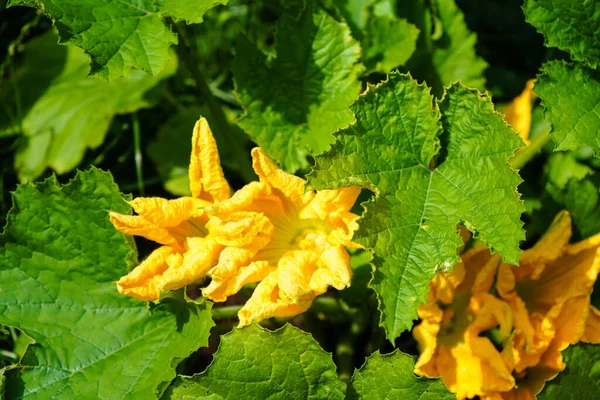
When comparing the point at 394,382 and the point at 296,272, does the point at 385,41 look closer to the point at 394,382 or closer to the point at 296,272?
the point at 296,272

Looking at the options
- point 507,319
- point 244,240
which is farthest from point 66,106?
point 507,319

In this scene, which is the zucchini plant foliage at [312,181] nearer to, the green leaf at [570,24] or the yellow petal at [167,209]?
the green leaf at [570,24]

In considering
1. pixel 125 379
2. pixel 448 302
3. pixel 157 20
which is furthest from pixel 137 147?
pixel 448 302

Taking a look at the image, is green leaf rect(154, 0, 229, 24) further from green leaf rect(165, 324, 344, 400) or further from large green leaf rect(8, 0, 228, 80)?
green leaf rect(165, 324, 344, 400)

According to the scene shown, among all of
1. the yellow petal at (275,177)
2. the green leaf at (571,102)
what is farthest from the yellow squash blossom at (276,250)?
the green leaf at (571,102)

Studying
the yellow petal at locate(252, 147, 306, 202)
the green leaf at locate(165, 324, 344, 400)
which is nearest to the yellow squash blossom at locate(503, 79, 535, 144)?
the yellow petal at locate(252, 147, 306, 202)

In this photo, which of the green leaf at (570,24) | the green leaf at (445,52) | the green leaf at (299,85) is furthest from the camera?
the green leaf at (445,52)
